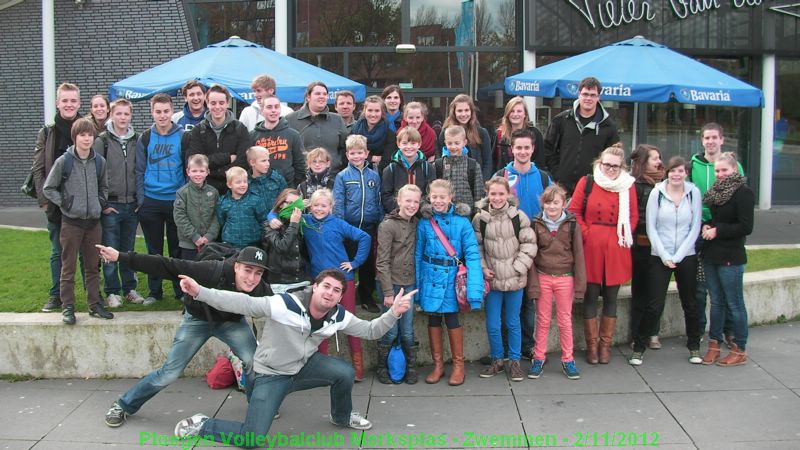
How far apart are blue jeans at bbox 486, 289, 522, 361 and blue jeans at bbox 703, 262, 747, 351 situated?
166 centimetres

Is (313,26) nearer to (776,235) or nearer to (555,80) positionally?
(555,80)

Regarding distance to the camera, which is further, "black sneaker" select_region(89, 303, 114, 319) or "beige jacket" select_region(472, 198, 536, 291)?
"black sneaker" select_region(89, 303, 114, 319)

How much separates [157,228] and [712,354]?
190 inches

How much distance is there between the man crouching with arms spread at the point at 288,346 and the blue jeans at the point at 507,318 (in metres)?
1.36

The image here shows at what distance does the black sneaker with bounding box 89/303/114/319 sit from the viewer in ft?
21.5

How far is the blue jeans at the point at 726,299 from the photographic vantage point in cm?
659

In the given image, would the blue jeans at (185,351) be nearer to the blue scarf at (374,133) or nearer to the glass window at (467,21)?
the blue scarf at (374,133)

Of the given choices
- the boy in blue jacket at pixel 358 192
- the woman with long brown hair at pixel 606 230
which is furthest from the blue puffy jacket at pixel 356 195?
the woman with long brown hair at pixel 606 230

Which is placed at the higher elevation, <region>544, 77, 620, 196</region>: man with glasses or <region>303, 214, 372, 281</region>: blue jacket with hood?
<region>544, 77, 620, 196</region>: man with glasses

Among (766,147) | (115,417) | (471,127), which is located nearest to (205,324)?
(115,417)

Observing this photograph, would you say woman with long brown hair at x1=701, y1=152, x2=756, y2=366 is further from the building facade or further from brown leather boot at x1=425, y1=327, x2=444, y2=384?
the building facade

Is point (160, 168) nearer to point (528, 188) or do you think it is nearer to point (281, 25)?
point (528, 188)

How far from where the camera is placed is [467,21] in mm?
14758

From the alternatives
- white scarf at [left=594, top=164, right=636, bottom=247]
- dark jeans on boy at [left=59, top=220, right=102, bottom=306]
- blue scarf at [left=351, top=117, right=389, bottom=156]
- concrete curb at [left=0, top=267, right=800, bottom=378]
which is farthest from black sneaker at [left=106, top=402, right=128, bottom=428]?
white scarf at [left=594, top=164, right=636, bottom=247]
